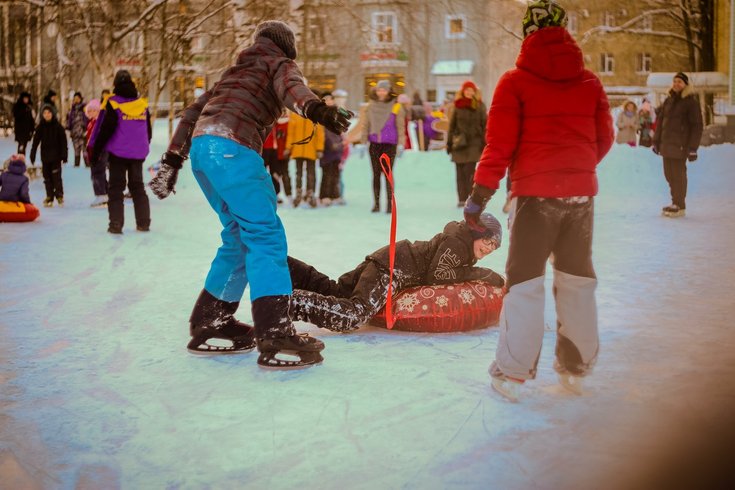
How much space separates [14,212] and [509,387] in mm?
8028

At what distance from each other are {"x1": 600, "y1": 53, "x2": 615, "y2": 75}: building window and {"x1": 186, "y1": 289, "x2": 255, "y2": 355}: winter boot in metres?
45.9

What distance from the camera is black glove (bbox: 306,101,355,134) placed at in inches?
137

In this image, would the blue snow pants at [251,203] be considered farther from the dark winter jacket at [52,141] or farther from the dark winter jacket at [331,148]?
the dark winter jacket at [52,141]

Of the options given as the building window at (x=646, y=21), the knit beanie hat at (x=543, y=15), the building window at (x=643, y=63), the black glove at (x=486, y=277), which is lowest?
the black glove at (x=486, y=277)

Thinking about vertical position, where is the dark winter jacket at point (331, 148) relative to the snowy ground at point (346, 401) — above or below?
above

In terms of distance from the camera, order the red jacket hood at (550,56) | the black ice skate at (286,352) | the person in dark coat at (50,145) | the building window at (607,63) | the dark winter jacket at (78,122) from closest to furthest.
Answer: the red jacket hood at (550,56) → the black ice skate at (286,352) → the person in dark coat at (50,145) → the dark winter jacket at (78,122) → the building window at (607,63)

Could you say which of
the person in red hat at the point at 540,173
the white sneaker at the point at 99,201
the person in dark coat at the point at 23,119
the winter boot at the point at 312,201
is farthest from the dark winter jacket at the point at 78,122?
the person in red hat at the point at 540,173

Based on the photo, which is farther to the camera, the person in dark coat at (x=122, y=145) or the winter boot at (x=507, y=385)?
the person in dark coat at (x=122, y=145)

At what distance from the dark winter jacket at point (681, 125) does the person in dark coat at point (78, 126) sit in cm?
1363

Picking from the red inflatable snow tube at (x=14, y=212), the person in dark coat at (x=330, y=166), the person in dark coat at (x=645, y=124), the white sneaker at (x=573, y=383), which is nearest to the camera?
the white sneaker at (x=573, y=383)

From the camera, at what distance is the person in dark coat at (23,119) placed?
1872 cm

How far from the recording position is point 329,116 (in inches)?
137

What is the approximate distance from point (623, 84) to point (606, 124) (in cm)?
4672

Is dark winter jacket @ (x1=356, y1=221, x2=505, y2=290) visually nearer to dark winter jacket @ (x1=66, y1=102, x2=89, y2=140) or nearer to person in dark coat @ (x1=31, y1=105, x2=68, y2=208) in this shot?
Answer: person in dark coat @ (x1=31, y1=105, x2=68, y2=208)
